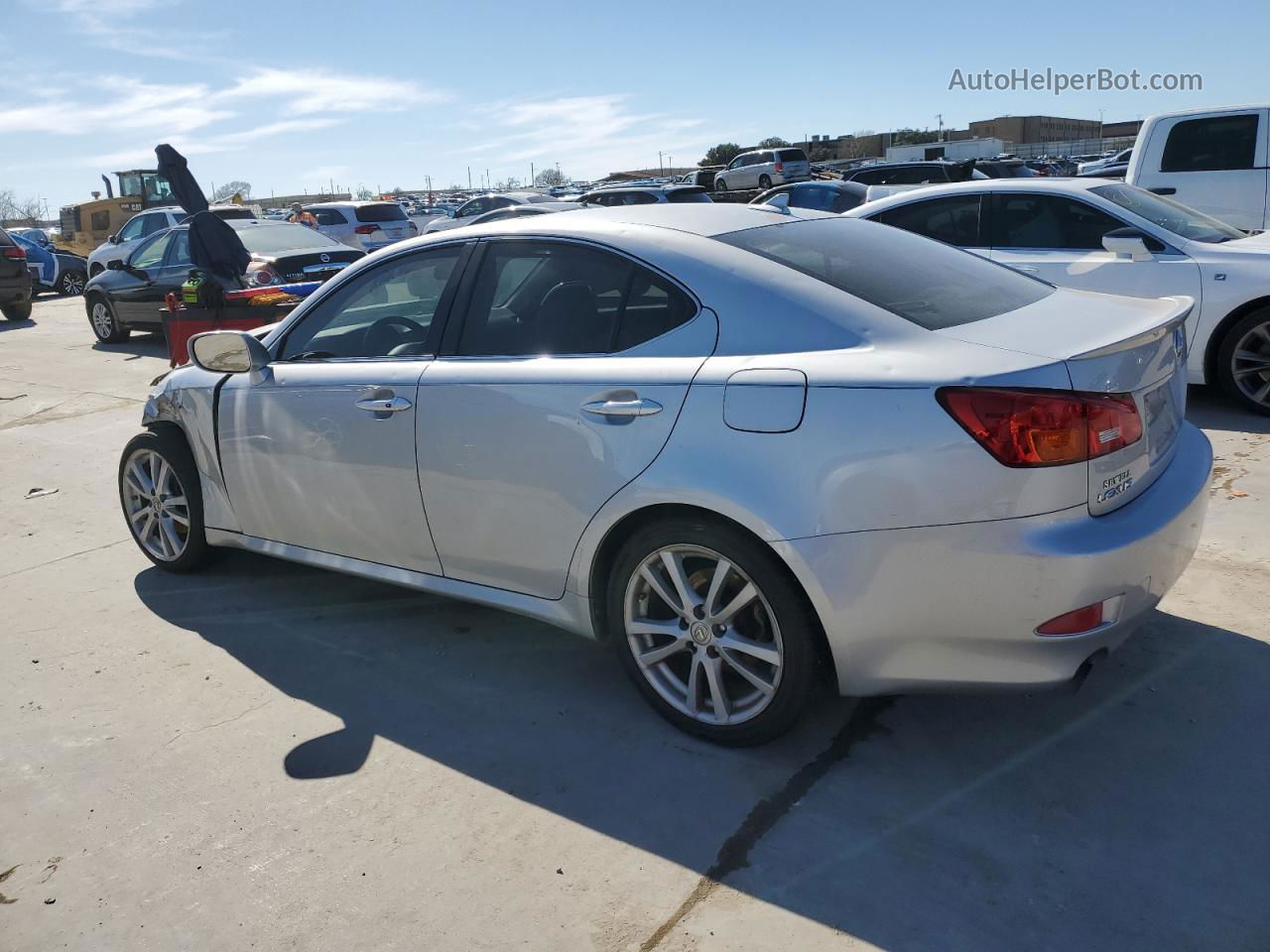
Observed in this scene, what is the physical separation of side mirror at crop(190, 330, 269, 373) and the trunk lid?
264cm

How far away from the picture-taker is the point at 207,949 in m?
2.52

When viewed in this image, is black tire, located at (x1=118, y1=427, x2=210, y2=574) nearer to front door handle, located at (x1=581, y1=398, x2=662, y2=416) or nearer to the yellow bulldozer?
front door handle, located at (x1=581, y1=398, x2=662, y2=416)

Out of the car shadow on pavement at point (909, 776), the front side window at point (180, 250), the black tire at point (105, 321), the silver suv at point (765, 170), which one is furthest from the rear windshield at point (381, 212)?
the car shadow on pavement at point (909, 776)

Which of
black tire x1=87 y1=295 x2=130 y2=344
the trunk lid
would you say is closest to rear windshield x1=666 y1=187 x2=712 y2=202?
black tire x1=87 y1=295 x2=130 y2=344

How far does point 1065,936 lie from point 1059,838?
14.7 inches

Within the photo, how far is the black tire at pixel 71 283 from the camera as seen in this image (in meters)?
23.4

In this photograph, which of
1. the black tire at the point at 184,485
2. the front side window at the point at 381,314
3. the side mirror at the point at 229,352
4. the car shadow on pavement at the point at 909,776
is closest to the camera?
the car shadow on pavement at the point at 909,776

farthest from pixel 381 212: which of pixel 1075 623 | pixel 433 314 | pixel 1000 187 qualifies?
pixel 1075 623

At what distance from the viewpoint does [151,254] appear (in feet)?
44.1

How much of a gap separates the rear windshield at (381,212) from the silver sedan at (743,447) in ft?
68.5

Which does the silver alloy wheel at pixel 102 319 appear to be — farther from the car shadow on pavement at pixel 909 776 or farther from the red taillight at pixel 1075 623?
the red taillight at pixel 1075 623

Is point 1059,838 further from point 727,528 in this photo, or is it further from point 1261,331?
point 1261,331

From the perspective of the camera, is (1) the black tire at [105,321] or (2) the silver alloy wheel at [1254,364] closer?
(2) the silver alloy wheel at [1254,364]

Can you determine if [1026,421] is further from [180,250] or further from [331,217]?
[331,217]
